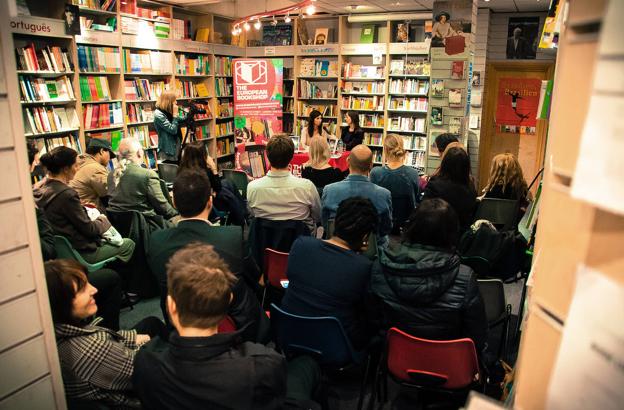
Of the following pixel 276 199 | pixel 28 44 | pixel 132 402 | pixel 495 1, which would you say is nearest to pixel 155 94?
pixel 28 44

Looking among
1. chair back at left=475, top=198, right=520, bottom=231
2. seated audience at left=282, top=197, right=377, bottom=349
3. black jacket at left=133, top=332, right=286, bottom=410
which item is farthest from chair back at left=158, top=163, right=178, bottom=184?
black jacket at left=133, top=332, right=286, bottom=410

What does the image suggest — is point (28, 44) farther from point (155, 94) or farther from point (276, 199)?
point (276, 199)

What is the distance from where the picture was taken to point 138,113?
23.5 ft

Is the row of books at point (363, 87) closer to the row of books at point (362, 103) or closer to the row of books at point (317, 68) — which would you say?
the row of books at point (362, 103)

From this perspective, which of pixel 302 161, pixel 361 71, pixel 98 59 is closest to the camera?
pixel 98 59

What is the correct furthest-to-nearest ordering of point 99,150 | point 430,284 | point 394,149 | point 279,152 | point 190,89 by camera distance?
1. point 190,89
2. point 394,149
3. point 99,150
4. point 279,152
5. point 430,284

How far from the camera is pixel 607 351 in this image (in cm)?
68

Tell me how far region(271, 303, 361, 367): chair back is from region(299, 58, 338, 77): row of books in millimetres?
7200

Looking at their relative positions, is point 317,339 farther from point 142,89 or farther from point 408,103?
point 408,103

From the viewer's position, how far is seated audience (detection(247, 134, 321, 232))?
352 cm

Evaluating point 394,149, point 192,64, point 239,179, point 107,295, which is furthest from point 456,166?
point 192,64

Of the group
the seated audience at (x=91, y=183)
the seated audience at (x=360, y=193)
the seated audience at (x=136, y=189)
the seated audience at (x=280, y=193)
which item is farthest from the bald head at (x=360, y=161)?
the seated audience at (x=91, y=183)

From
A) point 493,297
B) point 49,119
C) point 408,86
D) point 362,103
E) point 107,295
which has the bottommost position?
point 107,295

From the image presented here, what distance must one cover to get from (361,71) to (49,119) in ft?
16.9
